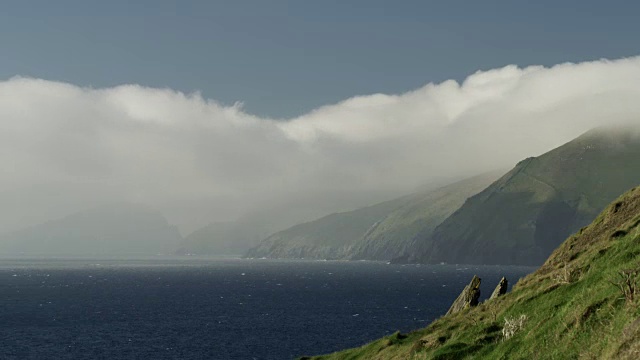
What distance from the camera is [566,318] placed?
83.0ft

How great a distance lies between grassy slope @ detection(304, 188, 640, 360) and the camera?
20.8 m

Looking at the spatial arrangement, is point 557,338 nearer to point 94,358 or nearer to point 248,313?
point 94,358

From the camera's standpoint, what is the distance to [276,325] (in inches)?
5497

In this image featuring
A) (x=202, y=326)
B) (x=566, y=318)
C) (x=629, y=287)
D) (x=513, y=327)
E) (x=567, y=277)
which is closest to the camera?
(x=629, y=287)

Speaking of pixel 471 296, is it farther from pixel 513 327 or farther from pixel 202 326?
pixel 202 326

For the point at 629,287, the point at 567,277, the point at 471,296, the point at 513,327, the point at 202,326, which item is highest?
the point at 629,287

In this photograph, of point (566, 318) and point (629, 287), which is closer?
point (629, 287)

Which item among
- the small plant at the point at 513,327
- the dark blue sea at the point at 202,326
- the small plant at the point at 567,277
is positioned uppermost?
the small plant at the point at 567,277

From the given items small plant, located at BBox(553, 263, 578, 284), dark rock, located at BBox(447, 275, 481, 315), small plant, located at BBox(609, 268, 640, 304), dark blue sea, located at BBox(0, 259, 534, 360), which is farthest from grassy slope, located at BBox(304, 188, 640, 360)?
dark blue sea, located at BBox(0, 259, 534, 360)

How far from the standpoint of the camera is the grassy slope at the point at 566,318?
20.8 metres

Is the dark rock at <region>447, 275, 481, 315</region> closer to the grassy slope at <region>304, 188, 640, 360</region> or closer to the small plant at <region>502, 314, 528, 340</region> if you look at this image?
the grassy slope at <region>304, 188, 640, 360</region>

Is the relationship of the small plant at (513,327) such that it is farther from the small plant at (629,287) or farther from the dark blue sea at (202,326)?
the dark blue sea at (202,326)

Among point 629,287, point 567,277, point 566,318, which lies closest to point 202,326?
point 567,277

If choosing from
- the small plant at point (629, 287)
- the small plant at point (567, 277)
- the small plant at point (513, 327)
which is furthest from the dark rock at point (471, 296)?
the small plant at point (629, 287)
